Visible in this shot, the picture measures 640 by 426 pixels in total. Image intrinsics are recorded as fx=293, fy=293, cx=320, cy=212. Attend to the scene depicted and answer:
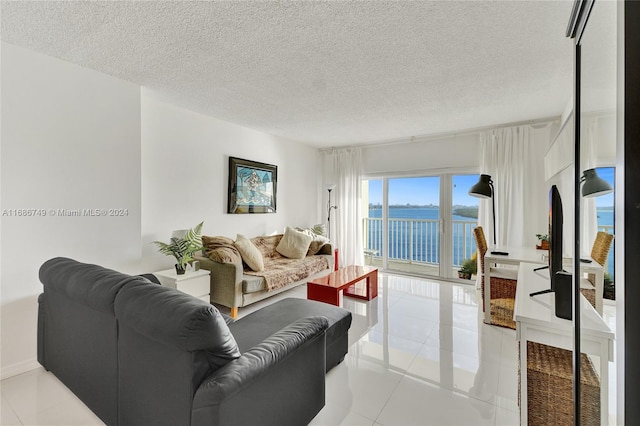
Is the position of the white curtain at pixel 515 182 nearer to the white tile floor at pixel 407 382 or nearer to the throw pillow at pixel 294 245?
the white tile floor at pixel 407 382

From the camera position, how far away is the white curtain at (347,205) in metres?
5.58

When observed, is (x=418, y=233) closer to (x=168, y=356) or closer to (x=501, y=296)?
(x=501, y=296)

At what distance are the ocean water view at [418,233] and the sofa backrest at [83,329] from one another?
14.8 ft

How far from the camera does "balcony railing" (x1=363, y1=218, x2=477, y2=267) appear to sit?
15.9ft

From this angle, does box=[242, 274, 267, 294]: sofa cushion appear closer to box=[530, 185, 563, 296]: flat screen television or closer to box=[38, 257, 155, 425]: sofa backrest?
box=[38, 257, 155, 425]: sofa backrest

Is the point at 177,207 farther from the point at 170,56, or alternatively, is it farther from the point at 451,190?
the point at 451,190

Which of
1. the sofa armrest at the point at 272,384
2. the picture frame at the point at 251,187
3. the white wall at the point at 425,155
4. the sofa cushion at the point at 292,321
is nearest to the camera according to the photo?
the sofa armrest at the point at 272,384

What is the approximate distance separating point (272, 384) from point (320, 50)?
2236 mm

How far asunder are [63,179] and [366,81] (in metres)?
2.75

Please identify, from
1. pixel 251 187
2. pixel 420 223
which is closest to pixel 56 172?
pixel 251 187

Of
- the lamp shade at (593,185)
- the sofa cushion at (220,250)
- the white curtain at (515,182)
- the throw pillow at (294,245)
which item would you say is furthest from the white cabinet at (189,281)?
the white curtain at (515,182)

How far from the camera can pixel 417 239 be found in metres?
5.32

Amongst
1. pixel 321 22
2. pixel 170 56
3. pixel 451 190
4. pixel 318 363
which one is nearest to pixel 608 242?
pixel 318 363

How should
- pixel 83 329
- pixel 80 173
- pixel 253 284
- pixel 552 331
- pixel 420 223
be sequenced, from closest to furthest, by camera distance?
pixel 552 331
pixel 83 329
pixel 80 173
pixel 253 284
pixel 420 223
